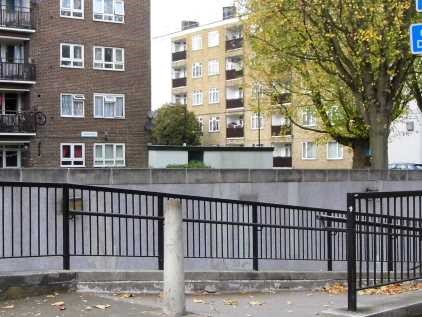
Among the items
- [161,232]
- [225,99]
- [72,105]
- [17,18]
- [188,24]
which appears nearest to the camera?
[161,232]

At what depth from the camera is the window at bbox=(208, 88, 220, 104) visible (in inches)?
2990

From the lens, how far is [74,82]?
1657 inches

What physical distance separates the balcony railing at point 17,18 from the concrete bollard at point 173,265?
36694 millimetres

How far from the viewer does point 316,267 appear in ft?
59.3

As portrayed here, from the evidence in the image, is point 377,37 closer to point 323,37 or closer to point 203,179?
point 323,37

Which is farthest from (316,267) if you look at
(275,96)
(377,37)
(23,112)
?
(23,112)

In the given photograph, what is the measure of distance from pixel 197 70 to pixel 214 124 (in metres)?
7.52

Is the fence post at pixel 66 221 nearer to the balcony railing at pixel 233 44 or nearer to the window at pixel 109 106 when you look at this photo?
the window at pixel 109 106

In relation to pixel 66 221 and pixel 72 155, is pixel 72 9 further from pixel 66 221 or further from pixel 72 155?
pixel 66 221

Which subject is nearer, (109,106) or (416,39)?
(416,39)

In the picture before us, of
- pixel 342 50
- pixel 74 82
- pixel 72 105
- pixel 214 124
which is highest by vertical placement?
pixel 74 82

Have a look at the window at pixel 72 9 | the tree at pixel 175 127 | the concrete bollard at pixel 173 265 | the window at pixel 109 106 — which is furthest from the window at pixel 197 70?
the concrete bollard at pixel 173 265

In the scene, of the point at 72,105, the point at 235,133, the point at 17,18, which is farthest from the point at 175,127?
the point at 17,18

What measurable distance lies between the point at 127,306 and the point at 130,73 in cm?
3814
